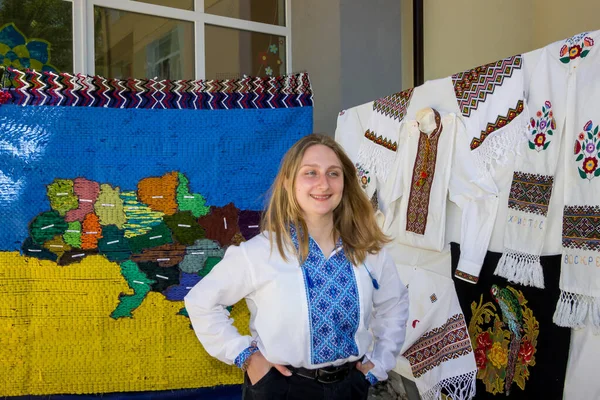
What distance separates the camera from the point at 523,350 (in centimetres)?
180

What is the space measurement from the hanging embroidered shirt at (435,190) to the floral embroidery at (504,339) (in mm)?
141

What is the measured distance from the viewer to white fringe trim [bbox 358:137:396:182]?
2.46m

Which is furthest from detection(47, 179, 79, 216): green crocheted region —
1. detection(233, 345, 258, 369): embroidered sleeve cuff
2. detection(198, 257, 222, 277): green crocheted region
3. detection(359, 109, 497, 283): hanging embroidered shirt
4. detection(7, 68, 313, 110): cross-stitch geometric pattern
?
detection(359, 109, 497, 283): hanging embroidered shirt

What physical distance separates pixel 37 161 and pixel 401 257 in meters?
1.66

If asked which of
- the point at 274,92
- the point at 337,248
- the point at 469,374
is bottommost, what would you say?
the point at 469,374

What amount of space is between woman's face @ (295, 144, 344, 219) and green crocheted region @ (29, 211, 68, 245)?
1.33 metres

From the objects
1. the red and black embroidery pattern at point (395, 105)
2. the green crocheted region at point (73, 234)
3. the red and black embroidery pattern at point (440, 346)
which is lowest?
the red and black embroidery pattern at point (440, 346)

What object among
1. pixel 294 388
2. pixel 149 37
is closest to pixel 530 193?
pixel 294 388

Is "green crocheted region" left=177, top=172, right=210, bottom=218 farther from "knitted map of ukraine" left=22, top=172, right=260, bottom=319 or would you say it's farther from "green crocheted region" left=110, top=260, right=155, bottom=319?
"green crocheted region" left=110, top=260, right=155, bottom=319

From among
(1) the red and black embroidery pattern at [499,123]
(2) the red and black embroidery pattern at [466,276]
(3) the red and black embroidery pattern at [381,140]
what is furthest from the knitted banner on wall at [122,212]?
(2) the red and black embroidery pattern at [466,276]

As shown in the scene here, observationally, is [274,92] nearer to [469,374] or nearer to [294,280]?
[294,280]

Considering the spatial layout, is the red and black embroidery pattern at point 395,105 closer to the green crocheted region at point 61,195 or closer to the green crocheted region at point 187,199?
the green crocheted region at point 187,199

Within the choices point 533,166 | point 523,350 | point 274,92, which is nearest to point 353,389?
point 523,350

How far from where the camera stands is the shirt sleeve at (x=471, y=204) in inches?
75.5
